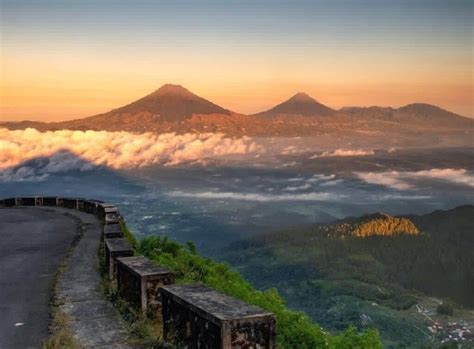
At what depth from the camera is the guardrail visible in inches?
268

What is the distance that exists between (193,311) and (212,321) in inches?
26.3

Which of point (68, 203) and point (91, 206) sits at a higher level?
point (91, 206)

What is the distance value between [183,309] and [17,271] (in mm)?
9437

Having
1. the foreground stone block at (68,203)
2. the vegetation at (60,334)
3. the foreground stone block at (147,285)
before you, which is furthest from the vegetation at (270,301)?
the foreground stone block at (147,285)

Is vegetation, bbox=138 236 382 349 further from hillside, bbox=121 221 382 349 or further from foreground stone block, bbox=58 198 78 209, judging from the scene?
foreground stone block, bbox=58 198 78 209

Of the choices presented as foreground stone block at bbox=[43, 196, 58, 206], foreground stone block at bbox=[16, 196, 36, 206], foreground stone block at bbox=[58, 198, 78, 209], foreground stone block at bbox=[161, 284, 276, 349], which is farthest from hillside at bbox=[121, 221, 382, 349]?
foreground stone block at bbox=[161, 284, 276, 349]

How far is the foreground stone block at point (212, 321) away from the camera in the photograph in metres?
6.77

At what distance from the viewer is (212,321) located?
23.0 ft

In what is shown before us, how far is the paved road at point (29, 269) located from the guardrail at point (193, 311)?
1.76 metres

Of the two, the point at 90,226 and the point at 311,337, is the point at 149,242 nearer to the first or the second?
the point at 90,226

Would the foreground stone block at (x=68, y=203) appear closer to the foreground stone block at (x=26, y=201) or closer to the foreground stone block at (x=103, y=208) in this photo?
the foreground stone block at (x=26, y=201)

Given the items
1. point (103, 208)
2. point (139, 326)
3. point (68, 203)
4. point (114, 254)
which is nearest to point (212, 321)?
point (139, 326)

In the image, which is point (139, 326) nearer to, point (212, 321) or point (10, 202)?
point (212, 321)

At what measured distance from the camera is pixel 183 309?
314 inches
